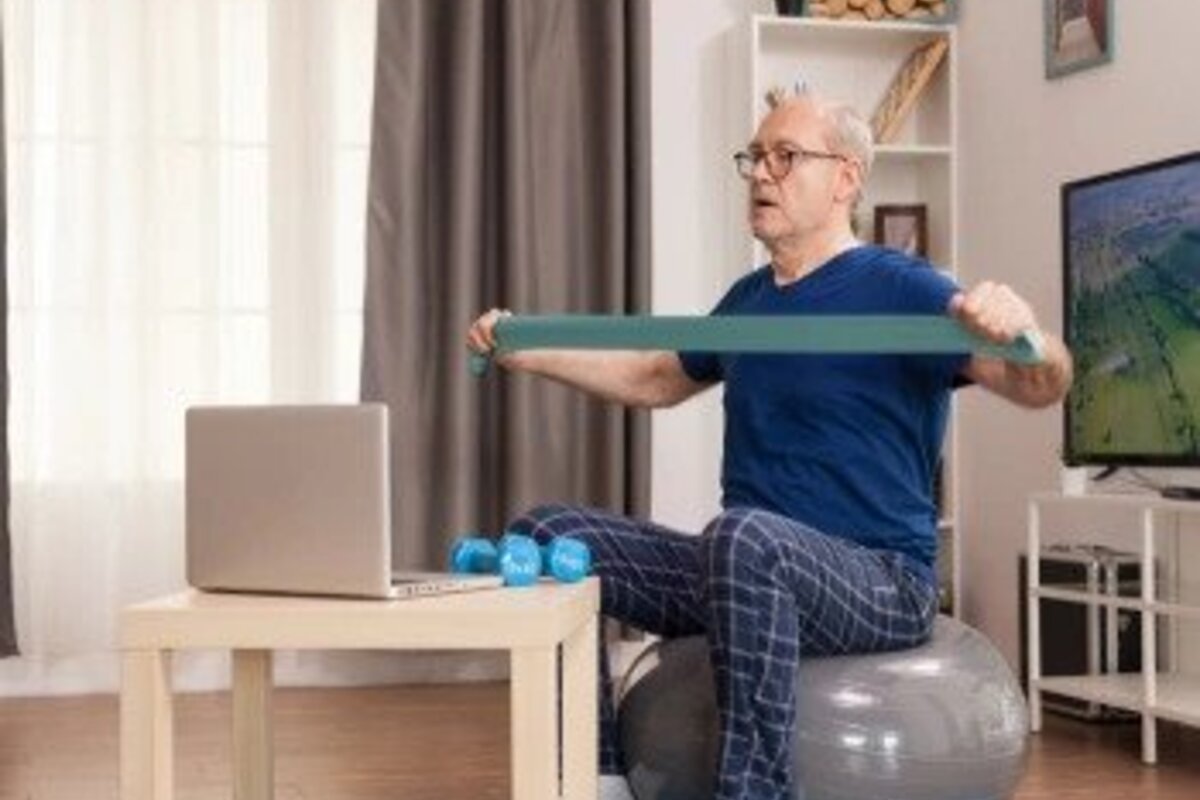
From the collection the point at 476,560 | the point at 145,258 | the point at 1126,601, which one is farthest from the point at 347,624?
the point at 145,258

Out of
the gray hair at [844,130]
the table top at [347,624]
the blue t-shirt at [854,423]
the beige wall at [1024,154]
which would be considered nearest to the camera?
the table top at [347,624]

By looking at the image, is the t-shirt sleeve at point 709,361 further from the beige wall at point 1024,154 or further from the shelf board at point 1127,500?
the beige wall at point 1024,154

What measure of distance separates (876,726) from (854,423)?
1.36 ft

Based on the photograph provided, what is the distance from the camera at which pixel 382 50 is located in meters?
4.33

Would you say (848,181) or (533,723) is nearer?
(533,723)

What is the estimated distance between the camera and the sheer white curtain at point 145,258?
416 cm

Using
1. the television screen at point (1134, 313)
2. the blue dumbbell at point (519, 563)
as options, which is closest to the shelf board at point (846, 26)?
the television screen at point (1134, 313)

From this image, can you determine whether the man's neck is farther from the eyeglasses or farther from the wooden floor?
the wooden floor

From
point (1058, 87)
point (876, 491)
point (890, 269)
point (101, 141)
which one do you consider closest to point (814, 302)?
point (890, 269)

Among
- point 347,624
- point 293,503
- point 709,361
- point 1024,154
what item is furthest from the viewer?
point 1024,154

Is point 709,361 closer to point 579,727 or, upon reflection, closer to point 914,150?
point 579,727

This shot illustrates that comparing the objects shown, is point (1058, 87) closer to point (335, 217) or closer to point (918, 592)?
point (335, 217)

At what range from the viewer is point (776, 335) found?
2.18 metres

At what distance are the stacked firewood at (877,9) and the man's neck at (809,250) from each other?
6.98 ft
